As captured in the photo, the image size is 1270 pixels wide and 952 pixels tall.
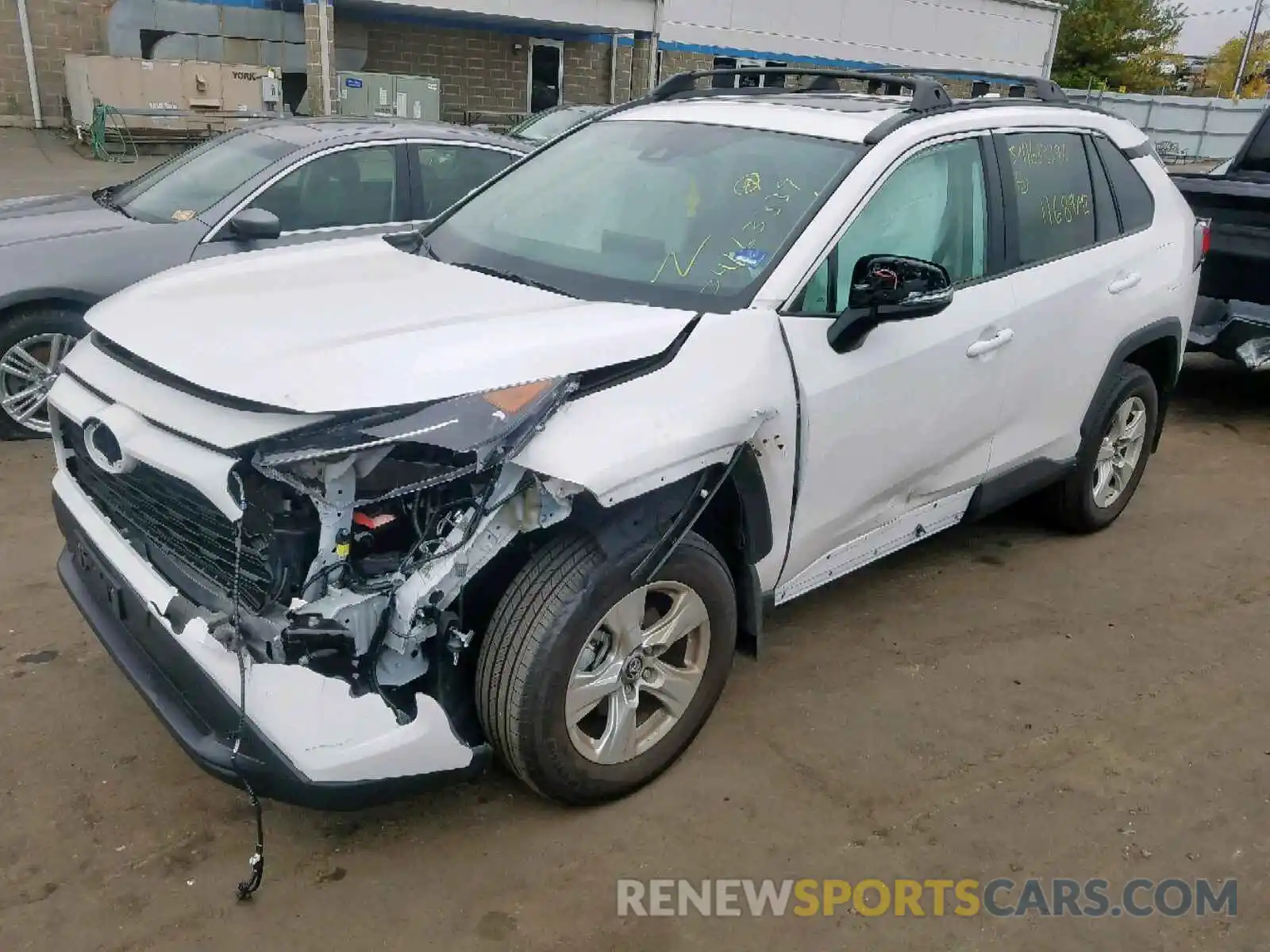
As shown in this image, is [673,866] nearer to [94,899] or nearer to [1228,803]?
[94,899]

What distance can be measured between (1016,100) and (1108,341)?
104 centimetres

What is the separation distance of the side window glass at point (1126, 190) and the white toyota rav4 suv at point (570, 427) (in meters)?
0.36

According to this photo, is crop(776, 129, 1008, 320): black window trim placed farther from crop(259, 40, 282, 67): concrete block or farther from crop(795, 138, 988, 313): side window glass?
crop(259, 40, 282, 67): concrete block

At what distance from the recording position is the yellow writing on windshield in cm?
316

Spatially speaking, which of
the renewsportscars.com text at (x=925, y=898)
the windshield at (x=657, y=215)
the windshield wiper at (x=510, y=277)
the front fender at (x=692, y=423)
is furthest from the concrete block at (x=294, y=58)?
the renewsportscars.com text at (x=925, y=898)

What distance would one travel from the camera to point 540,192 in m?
3.79

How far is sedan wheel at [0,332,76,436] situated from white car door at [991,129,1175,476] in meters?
4.45

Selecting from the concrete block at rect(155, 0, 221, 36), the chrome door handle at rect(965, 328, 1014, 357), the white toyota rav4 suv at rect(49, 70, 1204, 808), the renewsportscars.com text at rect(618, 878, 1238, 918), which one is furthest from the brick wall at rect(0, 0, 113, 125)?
the renewsportscars.com text at rect(618, 878, 1238, 918)

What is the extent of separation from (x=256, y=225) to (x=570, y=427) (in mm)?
3471

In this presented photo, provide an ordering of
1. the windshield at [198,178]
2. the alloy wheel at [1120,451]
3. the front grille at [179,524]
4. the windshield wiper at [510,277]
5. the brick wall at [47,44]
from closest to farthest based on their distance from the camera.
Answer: the front grille at [179,524]
the windshield wiper at [510,277]
the alloy wheel at [1120,451]
the windshield at [198,178]
the brick wall at [47,44]

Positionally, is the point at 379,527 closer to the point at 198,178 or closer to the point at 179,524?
the point at 179,524

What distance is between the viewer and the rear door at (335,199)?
5648mm

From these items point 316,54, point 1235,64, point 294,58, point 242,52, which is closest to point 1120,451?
point 316,54

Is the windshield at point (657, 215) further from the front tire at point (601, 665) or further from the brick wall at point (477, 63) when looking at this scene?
the brick wall at point (477, 63)
